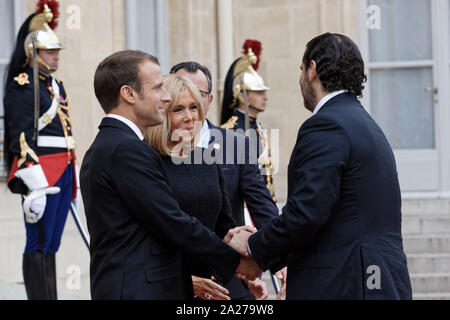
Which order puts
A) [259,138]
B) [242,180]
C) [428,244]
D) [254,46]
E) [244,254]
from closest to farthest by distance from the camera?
[244,254] < [242,180] < [259,138] < [254,46] < [428,244]

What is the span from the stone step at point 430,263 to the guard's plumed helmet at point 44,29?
143 inches

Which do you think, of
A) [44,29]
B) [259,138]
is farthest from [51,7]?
[259,138]

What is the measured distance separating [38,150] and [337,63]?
3405mm

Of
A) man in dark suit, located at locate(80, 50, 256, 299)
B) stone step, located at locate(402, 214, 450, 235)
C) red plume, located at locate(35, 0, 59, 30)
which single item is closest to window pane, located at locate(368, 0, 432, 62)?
stone step, located at locate(402, 214, 450, 235)

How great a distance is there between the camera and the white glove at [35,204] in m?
6.43

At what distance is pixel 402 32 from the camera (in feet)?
32.0

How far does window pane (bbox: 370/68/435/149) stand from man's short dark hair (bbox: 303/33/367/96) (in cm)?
605

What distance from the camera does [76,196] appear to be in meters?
7.04

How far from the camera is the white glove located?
643cm

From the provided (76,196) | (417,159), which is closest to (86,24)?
(76,196)

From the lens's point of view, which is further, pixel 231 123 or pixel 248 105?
pixel 248 105

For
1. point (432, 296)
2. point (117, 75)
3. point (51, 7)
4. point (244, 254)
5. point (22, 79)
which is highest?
point (51, 7)

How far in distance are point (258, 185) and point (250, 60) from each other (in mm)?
3278

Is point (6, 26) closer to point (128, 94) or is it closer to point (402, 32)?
point (402, 32)
